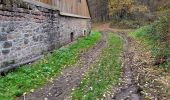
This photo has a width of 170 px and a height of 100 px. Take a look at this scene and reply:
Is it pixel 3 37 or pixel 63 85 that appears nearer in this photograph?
pixel 63 85

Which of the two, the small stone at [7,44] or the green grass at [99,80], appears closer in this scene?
the green grass at [99,80]

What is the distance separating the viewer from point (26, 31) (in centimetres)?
1157

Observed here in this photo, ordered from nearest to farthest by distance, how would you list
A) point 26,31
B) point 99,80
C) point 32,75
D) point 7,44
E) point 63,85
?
point 63,85
point 99,80
point 32,75
point 7,44
point 26,31

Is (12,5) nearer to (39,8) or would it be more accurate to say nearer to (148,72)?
(39,8)

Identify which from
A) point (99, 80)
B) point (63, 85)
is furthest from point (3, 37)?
point (99, 80)

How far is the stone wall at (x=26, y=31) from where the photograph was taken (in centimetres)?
991

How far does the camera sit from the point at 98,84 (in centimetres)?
874

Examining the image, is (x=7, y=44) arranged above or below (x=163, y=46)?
above

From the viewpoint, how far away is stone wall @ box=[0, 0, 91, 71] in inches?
390

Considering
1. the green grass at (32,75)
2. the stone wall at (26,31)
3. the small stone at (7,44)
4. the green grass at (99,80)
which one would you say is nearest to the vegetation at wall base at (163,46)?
the green grass at (99,80)

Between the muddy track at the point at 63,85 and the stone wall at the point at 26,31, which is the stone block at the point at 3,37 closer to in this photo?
the stone wall at the point at 26,31

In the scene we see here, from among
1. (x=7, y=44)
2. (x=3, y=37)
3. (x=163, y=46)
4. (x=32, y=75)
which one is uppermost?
(x=3, y=37)

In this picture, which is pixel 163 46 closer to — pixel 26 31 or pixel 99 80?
pixel 99 80

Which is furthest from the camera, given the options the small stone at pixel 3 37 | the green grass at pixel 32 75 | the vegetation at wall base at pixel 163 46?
the vegetation at wall base at pixel 163 46
